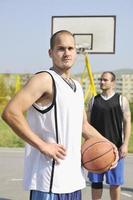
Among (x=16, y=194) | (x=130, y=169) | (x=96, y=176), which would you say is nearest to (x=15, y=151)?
(x=130, y=169)

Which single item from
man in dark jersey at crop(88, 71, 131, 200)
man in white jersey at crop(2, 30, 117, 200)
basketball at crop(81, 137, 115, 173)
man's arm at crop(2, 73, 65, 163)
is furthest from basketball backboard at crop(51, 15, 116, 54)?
man's arm at crop(2, 73, 65, 163)

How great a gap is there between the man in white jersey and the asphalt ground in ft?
11.9

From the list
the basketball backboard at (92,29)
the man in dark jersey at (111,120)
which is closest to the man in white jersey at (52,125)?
the man in dark jersey at (111,120)

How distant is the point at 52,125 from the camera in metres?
2.82

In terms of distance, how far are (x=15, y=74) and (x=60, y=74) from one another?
1915 cm

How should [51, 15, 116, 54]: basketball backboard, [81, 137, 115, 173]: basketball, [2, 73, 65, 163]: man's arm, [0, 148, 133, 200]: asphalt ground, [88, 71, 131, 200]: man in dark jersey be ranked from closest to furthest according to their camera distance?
1. [2, 73, 65, 163]: man's arm
2. [81, 137, 115, 173]: basketball
3. [88, 71, 131, 200]: man in dark jersey
4. [0, 148, 133, 200]: asphalt ground
5. [51, 15, 116, 54]: basketball backboard

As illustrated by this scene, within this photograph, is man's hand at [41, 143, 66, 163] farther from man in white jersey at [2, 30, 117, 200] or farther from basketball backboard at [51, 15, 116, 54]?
basketball backboard at [51, 15, 116, 54]

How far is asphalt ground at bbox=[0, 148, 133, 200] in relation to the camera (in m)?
6.58

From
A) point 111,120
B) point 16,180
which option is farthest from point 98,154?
point 16,180

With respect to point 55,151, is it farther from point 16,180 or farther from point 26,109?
point 16,180

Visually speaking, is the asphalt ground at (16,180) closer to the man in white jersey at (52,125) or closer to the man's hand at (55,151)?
the man in white jersey at (52,125)

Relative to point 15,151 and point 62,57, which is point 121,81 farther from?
point 62,57

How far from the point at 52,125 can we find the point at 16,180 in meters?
5.22

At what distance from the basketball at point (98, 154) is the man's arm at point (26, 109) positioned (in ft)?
1.60
